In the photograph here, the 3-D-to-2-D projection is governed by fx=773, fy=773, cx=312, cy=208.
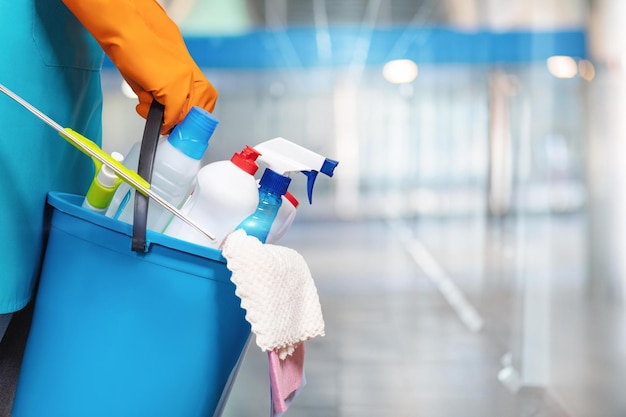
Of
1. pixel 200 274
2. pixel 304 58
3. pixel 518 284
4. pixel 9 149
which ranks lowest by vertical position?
pixel 518 284

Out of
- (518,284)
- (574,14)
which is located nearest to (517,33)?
(574,14)

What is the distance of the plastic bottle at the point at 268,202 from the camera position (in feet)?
3.29

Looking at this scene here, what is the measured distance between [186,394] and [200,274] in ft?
0.54

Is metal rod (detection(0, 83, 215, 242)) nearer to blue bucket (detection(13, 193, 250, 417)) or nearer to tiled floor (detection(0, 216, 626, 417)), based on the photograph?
blue bucket (detection(13, 193, 250, 417))

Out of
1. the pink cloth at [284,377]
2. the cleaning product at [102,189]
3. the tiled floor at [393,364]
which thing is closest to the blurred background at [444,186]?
the tiled floor at [393,364]

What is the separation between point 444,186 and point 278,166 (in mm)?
14309

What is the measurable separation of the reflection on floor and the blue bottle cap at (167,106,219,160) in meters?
1.25

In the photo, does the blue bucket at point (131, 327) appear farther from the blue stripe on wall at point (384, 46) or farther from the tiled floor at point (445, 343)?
the blue stripe on wall at point (384, 46)

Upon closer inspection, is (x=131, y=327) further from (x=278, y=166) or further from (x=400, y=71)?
(x=400, y=71)

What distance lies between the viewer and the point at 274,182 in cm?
101

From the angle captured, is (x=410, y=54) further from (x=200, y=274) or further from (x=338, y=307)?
(x=200, y=274)

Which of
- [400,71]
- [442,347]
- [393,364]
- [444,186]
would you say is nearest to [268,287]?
[393,364]

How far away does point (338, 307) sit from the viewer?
391cm

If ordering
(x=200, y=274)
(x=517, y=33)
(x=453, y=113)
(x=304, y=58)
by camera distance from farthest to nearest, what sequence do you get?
Answer: (x=453, y=113) → (x=304, y=58) → (x=517, y=33) → (x=200, y=274)
